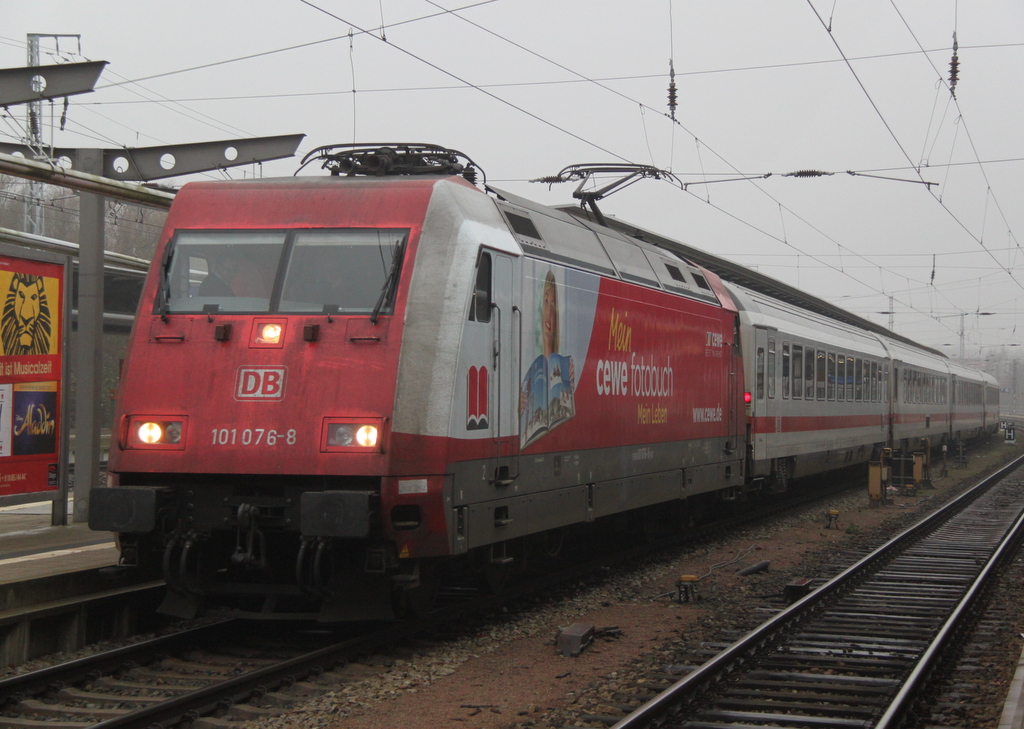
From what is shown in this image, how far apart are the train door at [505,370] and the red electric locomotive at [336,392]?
0.9 inches

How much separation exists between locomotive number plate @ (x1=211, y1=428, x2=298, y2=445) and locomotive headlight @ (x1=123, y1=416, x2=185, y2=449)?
29 cm

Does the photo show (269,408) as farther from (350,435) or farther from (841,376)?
(841,376)

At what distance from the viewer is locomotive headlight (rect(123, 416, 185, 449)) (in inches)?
301

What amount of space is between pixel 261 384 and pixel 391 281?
47.3 inches

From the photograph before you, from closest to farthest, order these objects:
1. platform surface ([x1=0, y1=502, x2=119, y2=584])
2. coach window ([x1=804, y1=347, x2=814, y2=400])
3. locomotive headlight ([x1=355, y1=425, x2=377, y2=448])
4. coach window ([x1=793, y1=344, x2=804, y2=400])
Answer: locomotive headlight ([x1=355, y1=425, x2=377, y2=448])
platform surface ([x1=0, y1=502, x2=119, y2=584])
coach window ([x1=793, y1=344, x2=804, y2=400])
coach window ([x1=804, y1=347, x2=814, y2=400])

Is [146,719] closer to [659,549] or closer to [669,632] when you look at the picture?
[669,632]

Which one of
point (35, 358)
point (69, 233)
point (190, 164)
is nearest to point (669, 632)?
point (35, 358)

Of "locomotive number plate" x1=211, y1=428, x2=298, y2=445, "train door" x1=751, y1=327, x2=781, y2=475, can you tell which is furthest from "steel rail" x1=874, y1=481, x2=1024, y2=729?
"locomotive number plate" x1=211, y1=428, x2=298, y2=445

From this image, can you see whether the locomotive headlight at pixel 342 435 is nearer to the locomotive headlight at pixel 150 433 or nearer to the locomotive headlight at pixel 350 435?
the locomotive headlight at pixel 350 435

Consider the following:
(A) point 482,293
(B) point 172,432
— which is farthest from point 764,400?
(B) point 172,432

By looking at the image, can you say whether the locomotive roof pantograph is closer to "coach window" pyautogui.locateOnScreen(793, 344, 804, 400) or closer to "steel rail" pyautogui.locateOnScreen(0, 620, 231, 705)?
"steel rail" pyautogui.locateOnScreen(0, 620, 231, 705)

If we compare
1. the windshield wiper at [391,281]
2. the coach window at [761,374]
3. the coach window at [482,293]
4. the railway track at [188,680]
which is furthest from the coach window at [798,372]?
the windshield wiper at [391,281]

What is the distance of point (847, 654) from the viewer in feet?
27.8

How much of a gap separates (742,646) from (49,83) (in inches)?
365
